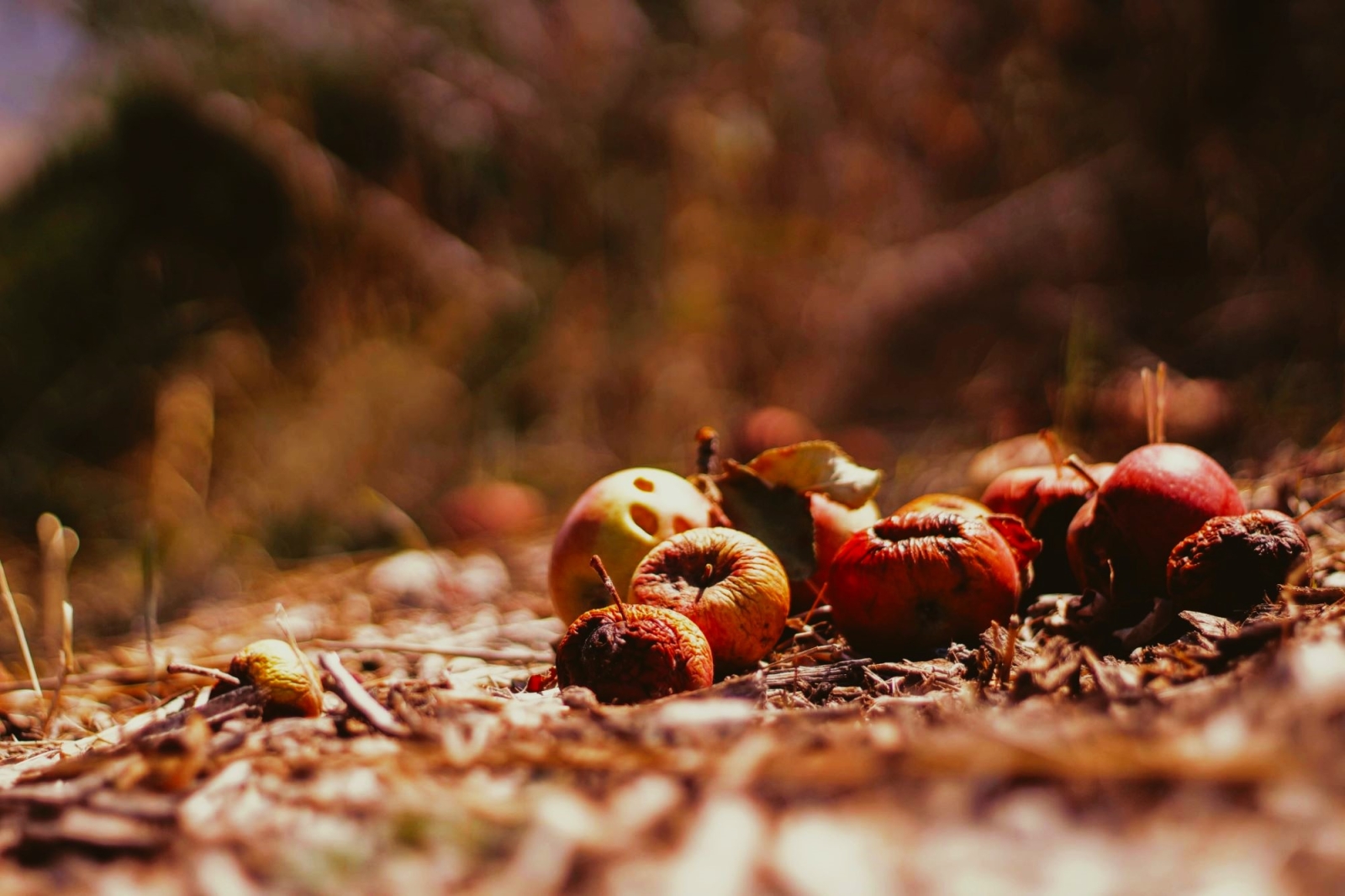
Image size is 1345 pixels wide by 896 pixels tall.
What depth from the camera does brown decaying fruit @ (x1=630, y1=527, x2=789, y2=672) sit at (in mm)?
1878

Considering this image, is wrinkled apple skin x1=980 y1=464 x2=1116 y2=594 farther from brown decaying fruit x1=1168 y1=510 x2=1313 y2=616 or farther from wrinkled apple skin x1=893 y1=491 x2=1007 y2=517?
brown decaying fruit x1=1168 y1=510 x2=1313 y2=616

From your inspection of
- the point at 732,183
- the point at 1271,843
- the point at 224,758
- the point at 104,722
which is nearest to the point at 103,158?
the point at 732,183

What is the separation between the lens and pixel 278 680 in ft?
5.41

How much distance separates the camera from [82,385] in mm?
5328

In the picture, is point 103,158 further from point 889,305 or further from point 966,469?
point 966,469

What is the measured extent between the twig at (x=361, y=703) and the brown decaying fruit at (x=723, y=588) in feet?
1.97

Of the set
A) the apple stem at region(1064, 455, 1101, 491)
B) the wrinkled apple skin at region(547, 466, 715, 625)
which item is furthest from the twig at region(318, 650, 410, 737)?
the apple stem at region(1064, 455, 1101, 491)

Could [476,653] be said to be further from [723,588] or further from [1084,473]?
[1084,473]

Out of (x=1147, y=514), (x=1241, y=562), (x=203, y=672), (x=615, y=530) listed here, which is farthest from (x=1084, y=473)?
(x=203, y=672)

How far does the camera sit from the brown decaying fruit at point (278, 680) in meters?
1.65

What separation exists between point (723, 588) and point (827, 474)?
43 centimetres

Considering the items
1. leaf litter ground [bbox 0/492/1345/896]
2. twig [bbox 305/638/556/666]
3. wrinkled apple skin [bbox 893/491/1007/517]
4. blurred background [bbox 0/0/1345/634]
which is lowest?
twig [bbox 305/638/556/666]

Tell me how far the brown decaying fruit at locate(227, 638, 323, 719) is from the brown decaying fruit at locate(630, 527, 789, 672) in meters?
0.60

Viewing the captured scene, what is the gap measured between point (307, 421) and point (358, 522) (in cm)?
70
